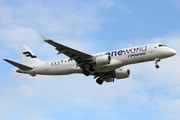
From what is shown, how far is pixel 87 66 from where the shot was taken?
38.8 m

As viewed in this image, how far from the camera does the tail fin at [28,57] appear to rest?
4516 cm

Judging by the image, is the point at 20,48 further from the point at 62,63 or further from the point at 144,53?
the point at 144,53

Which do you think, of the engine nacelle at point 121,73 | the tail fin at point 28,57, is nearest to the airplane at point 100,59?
the engine nacelle at point 121,73

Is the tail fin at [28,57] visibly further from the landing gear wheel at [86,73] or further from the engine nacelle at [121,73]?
the engine nacelle at [121,73]

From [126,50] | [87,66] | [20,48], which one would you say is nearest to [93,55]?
[87,66]

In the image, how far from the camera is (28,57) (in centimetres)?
4609

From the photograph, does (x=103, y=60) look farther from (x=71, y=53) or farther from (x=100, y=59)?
(x=71, y=53)

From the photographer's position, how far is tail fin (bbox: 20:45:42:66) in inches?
1778

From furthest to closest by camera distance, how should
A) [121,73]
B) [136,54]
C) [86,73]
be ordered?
1. [121,73]
2. [86,73]
3. [136,54]

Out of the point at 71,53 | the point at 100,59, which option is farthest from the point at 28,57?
the point at 100,59

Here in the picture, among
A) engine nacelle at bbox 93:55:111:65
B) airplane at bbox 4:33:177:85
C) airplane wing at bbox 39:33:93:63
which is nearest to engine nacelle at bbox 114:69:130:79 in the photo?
airplane at bbox 4:33:177:85

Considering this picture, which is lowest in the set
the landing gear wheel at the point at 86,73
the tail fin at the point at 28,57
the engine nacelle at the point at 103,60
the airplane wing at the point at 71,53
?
the landing gear wheel at the point at 86,73

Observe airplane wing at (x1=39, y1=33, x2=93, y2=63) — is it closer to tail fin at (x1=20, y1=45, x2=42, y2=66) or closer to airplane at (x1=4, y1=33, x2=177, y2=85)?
airplane at (x1=4, y1=33, x2=177, y2=85)

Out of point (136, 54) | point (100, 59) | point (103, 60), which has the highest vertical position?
point (136, 54)
